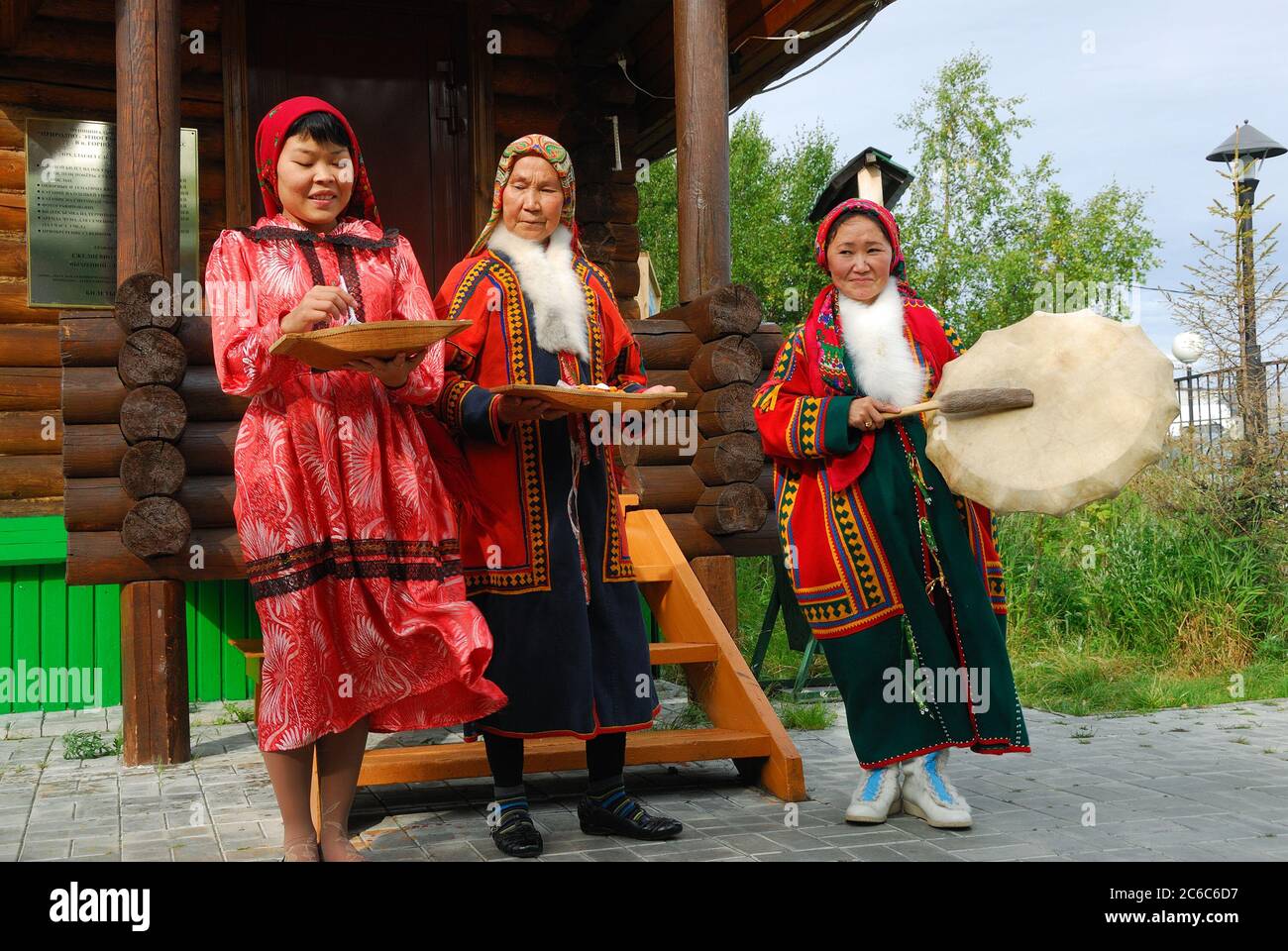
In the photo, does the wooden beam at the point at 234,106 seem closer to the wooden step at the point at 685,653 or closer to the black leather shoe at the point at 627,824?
the wooden step at the point at 685,653

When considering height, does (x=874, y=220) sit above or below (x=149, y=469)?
above

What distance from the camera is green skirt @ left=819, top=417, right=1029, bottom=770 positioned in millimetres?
3715

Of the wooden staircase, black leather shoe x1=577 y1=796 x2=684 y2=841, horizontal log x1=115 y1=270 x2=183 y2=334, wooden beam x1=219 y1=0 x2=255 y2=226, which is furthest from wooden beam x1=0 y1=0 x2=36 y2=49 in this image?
black leather shoe x1=577 y1=796 x2=684 y2=841

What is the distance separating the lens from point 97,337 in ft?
16.1

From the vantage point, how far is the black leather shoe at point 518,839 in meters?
3.51

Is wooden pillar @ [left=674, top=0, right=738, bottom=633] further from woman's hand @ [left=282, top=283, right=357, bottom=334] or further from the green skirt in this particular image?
woman's hand @ [left=282, top=283, right=357, bottom=334]

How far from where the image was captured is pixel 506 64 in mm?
7945

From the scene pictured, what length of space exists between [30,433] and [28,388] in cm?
27

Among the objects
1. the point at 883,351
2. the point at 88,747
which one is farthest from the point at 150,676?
the point at 883,351

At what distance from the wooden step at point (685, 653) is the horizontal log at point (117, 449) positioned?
1.97m

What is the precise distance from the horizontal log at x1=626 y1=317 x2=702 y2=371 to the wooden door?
2.56 meters

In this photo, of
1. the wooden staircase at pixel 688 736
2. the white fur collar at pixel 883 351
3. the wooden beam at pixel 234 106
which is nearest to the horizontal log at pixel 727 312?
the wooden staircase at pixel 688 736

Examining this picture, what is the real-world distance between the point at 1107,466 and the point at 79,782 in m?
3.82

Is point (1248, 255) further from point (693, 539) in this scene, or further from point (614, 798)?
point (614, 798)
